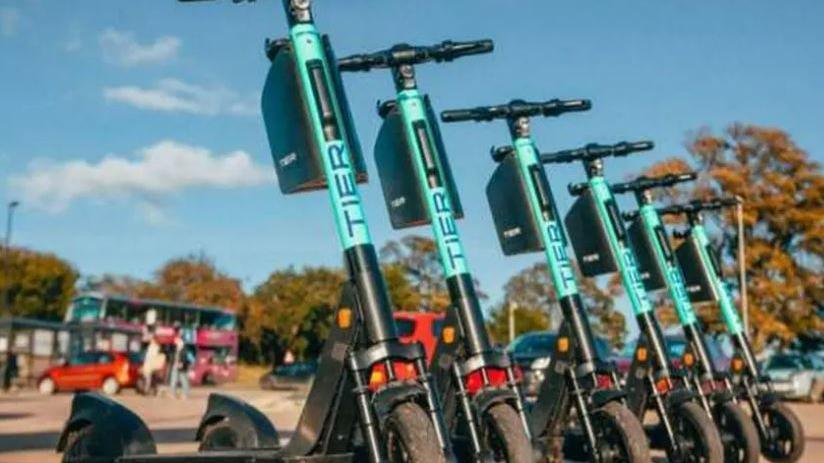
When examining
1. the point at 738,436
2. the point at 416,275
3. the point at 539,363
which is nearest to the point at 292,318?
the point at 416,275

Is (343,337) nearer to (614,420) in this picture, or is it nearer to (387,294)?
(387,294)

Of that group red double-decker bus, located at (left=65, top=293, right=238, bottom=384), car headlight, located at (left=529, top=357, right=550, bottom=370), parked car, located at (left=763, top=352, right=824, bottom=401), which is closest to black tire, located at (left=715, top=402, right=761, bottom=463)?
car headlight, located at (left=529, top=357, right=550, bottom=370)

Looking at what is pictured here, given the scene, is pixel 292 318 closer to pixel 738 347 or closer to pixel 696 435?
pixel 738 347

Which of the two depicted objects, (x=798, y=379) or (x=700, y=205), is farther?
(x=798, y=379)

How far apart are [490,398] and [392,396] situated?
1.48 m

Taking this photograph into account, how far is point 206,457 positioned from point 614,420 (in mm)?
3149

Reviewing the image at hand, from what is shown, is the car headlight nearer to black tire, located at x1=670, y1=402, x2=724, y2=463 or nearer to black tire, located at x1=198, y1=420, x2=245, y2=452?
black tire, located at x1=670, y1=402, x2=724, y2=463

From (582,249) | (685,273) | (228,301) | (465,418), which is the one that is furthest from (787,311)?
(228,301)

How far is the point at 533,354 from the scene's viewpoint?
17.5 m

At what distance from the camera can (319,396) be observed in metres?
5.16

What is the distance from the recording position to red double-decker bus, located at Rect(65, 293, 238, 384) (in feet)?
124

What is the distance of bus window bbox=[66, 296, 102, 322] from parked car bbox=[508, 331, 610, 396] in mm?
23422

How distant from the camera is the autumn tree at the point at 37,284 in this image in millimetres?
65625

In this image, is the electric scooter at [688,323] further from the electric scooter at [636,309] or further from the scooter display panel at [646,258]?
the electric scooter at [636,309]
